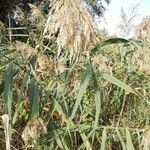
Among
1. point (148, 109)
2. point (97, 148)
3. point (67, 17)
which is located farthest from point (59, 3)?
point (148, 109)

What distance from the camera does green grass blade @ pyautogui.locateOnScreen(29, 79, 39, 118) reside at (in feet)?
6.00

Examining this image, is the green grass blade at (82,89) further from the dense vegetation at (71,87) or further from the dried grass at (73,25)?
the dried grass at (73,25)

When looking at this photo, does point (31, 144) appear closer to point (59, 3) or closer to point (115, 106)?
point (59, 3)

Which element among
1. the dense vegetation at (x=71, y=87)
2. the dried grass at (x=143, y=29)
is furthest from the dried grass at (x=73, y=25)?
the dried grass at (x=143, y=29)

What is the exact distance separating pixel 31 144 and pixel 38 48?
0.71 metres

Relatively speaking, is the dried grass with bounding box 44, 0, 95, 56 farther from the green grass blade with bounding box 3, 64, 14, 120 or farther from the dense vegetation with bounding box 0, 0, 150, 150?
the green grass blade with bounding box 3, 64, 14, 120

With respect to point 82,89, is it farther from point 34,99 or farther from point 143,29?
point 143,29

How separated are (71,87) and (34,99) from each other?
1.67ft

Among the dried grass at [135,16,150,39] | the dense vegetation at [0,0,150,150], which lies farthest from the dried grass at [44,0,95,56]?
the dried grass at [135,16,150,39]

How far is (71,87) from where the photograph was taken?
2.37m

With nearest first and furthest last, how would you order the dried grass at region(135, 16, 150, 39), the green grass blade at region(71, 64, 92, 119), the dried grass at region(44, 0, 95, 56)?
the dried grass at region(44, 0, 95, 56) → the green grass blade at region(71, 64, 92, 119) → the dried grass at region(135, 16, 150, 39)

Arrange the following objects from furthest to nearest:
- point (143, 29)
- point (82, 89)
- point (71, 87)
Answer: point (143, 29), point (71, 87), point (82, 89)

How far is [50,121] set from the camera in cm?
200

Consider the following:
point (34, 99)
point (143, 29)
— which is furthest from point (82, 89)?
point (143, 29)
